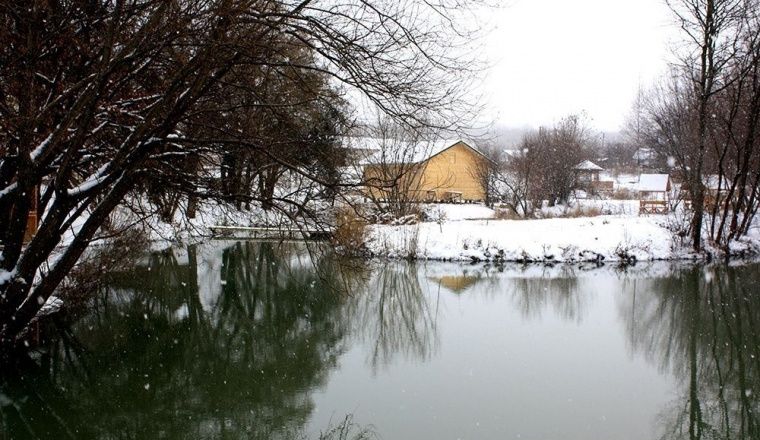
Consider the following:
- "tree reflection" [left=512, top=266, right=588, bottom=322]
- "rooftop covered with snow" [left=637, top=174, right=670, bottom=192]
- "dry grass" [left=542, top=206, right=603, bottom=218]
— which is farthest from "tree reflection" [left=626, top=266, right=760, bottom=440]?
"rooftop covered with snow" [left=637, top=174, right=670, bottom=192]

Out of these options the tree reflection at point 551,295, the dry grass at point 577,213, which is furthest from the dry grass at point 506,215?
the tree reflection at point 551,295

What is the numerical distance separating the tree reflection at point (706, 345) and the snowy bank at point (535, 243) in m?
2.48

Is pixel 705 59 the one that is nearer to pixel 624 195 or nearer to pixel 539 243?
pixel 539 243

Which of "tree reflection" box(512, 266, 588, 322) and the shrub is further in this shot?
"tree reflection" box(512, 266, 588, 322)

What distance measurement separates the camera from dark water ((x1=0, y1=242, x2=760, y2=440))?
646 centimetres

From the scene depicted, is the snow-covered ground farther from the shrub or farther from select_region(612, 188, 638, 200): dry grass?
select_region(612, 188, 638, 200): dry grass

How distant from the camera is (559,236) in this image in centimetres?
1992

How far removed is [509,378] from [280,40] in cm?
500

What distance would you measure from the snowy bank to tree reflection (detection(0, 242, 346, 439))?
5394mm

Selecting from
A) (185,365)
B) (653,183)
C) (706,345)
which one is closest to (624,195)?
(653,183)

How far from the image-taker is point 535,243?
63.4 feet

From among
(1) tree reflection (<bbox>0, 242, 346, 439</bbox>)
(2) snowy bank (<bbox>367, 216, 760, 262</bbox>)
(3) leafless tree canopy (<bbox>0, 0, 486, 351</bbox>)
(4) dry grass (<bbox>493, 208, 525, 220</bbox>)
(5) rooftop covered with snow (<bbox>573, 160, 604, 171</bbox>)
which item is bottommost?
(1) tree reflection (<bbox>0, 242, 346, 439</bbox>)

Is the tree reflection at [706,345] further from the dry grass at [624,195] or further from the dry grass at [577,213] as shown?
the dry grass at [624,195]

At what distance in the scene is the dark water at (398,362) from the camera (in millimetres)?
6461
